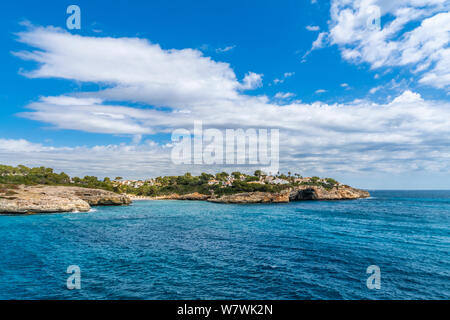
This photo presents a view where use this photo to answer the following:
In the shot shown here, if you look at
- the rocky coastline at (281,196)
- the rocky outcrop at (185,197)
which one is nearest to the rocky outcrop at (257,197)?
the rocky coastline at (281,196)

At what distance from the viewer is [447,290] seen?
2036 cm

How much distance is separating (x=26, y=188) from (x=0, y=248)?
6788 centimetres

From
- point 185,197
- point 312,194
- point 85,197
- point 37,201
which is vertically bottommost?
point 185,197

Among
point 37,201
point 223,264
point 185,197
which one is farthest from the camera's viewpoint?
point 185,197

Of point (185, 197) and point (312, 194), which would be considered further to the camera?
point (185, 197)

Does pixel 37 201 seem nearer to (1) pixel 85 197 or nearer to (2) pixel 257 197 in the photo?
(1) pixel 85 197

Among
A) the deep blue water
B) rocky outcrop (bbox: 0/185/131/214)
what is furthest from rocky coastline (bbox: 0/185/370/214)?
the deep blue water

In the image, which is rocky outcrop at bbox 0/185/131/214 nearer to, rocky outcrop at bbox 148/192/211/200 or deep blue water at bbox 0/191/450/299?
deep blue water at bbox 0/191/450/299

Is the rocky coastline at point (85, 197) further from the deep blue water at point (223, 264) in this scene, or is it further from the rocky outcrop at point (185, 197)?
the deep blue water at point (223, 264)

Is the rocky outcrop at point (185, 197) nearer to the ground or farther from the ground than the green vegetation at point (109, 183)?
nearer to the ground

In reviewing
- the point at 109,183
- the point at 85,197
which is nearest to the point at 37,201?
the point at 85,197

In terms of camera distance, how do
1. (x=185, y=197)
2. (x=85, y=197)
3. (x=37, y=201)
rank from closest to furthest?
(x=37, y=201)
(x=85, y=197)
(x=185, y=197)
